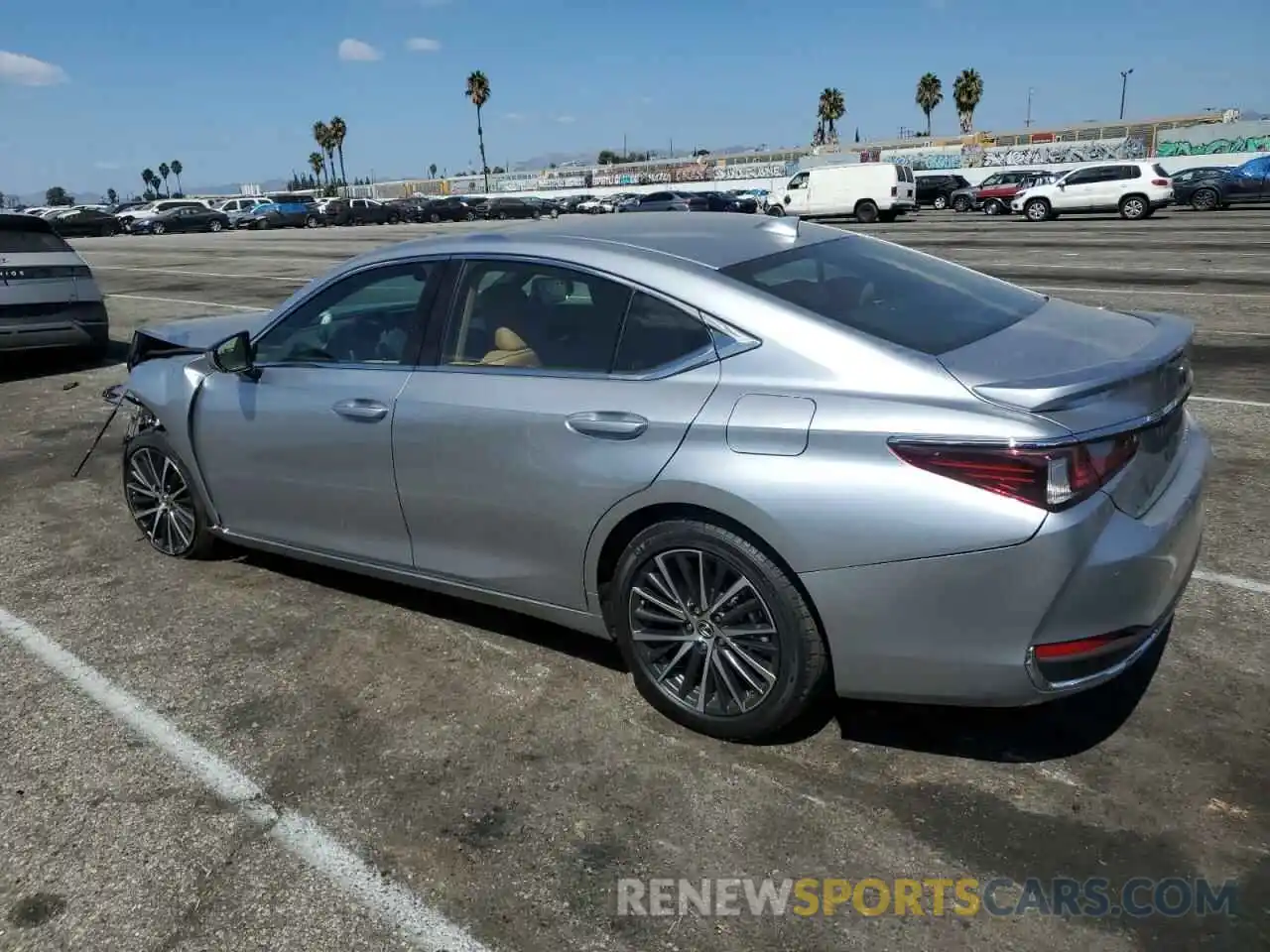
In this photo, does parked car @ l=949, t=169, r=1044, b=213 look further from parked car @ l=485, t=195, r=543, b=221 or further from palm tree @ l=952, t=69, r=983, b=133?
palm tree @ l=952, t=69, r=983, b=133

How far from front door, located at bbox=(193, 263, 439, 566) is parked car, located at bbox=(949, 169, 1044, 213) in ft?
123

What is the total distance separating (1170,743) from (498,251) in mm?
2857

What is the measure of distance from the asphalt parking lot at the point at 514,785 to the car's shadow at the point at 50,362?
7.14m

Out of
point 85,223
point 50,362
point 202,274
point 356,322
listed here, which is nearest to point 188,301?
point 50,362

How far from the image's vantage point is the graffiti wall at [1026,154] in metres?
51.0

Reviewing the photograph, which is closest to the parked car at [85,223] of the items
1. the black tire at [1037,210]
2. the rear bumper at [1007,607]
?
the black tire at [1037,210]

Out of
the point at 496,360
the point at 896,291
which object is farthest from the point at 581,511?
the point at 896,291

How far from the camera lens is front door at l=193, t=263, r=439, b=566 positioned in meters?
3.94

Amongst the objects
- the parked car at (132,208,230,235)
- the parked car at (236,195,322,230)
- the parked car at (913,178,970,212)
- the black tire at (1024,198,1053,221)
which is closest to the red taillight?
the black tire at (1024,198,1053,221)

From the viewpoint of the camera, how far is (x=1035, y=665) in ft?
8.96

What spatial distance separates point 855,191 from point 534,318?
113 feet

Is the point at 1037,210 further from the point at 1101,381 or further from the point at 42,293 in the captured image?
the point at 1101,381

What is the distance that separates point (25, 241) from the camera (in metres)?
10.1

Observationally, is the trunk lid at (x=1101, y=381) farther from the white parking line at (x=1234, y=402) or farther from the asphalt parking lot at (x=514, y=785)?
the white parking line at (x=1234, y=402)
